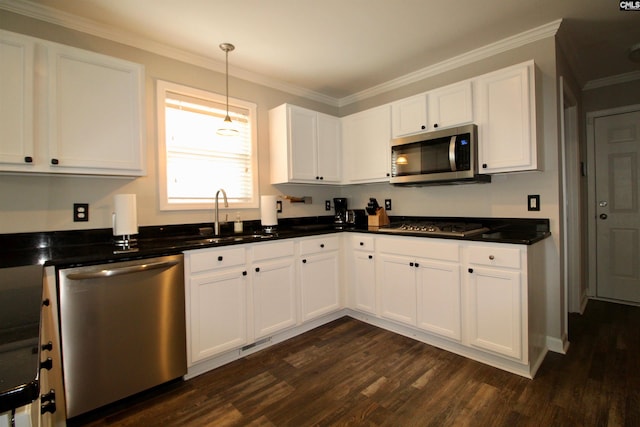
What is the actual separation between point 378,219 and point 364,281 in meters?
0.66

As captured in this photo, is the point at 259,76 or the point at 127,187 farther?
the point at 259,76

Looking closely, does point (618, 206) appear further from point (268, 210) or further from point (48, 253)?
point (48, 253)

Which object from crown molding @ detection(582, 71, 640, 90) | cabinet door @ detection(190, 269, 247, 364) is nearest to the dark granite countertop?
cabinet door @ detection(190, 269, 247, 364)

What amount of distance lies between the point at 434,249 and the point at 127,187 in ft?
7.96

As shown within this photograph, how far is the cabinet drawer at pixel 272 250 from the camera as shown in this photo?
2471 mm

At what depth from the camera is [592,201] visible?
3.55 m

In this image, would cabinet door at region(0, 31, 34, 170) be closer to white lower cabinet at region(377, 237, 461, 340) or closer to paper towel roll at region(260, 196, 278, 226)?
paper towel roll at region(260, 196, 278, 226)

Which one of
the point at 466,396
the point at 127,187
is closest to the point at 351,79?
the point at 127,187

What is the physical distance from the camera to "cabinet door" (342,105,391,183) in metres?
3.21

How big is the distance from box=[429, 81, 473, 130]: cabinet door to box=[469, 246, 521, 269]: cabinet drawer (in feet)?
3.59

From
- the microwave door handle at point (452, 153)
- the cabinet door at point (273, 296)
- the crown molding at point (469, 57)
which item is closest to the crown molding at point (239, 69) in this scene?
the crown molding at point (469, 57)

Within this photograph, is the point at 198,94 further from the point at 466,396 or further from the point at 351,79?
the point at 466,396

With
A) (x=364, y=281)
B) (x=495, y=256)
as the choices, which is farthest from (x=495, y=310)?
(x=364, y=281)

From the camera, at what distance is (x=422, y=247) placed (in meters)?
2.55
